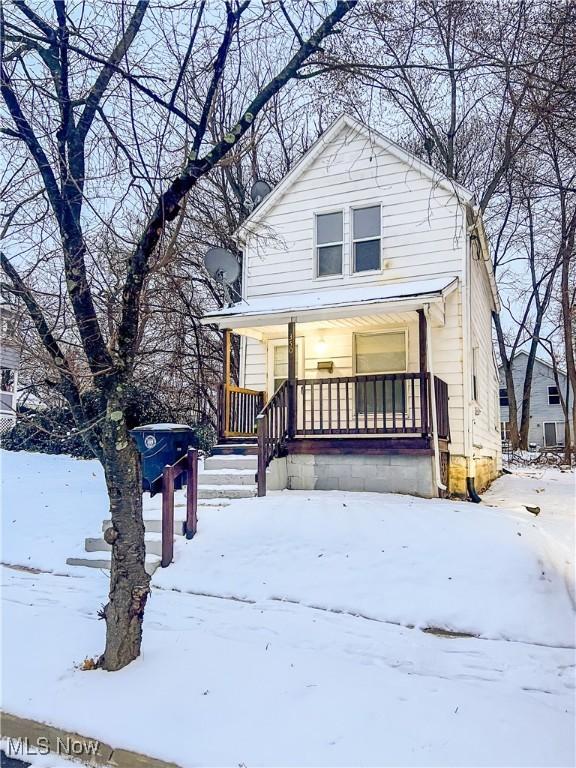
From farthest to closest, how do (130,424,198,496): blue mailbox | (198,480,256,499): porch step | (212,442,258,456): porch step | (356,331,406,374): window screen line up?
1. (356,331,406,374): window screen
2. (212,442,258,456): porch step
3. (198,480,256,499): porch step
4. (130,424,198,496): blue mailbox

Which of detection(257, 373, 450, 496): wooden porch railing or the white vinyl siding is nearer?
detection(257, 373, 450, 496): wooden porch railing

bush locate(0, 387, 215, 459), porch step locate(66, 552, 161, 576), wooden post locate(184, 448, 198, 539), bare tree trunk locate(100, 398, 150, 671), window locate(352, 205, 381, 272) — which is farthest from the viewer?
bush locate(0, 387, 215, 459)

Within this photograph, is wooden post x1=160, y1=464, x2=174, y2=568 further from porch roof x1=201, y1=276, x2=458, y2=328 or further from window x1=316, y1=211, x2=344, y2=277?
window x1=316, y1=211, x2=344, y2=277

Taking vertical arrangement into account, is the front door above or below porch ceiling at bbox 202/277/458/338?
below

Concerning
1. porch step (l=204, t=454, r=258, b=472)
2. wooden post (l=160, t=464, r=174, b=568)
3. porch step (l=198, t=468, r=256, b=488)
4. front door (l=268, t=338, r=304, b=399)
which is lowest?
wooden post (l=160, t=464, r=174, b=568)

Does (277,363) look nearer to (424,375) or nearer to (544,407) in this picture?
(424,375)

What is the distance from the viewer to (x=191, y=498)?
6.75 metres

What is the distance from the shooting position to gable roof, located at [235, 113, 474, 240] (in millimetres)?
10055

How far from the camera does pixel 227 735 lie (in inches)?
113

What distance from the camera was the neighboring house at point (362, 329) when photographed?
9.20 meters

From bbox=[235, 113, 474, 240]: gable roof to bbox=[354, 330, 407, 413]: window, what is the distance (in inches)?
108

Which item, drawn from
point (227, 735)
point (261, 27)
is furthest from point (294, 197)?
point (227, 735)

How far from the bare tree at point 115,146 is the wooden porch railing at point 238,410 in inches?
221

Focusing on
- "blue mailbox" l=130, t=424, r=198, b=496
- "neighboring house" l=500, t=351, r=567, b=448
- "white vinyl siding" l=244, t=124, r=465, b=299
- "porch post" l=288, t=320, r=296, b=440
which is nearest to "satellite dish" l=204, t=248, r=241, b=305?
"white vinyl siding" l=244, t=124, r=465, b=299
